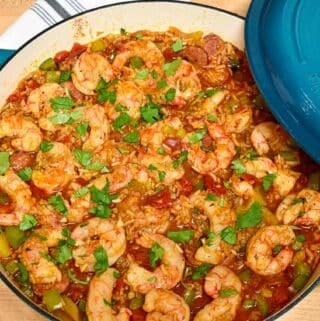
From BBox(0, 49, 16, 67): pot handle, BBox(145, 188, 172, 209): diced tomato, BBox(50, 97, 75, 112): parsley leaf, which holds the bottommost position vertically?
BBox(145, 188, 172, 209): diced tomato

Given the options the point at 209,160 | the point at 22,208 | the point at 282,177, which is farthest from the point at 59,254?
the point at 282,177

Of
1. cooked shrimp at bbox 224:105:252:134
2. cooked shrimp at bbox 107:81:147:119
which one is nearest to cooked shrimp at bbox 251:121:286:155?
cooked shrimp at bbox 224:105:252:134

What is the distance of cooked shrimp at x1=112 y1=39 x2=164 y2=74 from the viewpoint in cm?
375

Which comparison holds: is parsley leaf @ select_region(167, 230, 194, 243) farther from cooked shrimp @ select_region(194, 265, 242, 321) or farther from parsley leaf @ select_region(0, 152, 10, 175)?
parsley leaf @ select_region(0, 152, 10, 175)

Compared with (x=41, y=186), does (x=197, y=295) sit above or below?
below

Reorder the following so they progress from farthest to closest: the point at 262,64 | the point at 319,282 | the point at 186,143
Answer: the point at 186,143, the point at 262,64, the point at 319,282

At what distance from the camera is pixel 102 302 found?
9.86 feet

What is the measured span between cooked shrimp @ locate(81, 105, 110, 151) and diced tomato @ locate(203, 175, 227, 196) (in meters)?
0.53

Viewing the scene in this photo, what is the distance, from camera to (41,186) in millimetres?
3385

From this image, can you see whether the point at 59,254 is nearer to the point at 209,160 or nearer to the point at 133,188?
the point at 133,188

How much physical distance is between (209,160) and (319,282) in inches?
30.5

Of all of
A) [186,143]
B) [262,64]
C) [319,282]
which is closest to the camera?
[319,282]

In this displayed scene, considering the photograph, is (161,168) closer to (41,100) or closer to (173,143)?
(173,143)

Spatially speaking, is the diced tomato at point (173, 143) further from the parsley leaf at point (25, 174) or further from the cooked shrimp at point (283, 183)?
the parsley leaf at point (25, 174)
